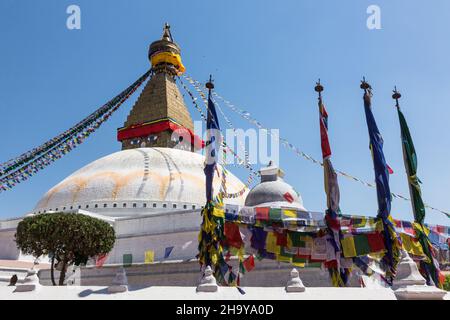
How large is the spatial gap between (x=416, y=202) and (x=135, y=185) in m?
24.2

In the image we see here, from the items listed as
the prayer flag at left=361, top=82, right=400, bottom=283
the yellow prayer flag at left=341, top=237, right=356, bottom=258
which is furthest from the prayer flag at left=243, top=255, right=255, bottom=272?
the prayer flag at left=361, top=82, right=400, bottom=283

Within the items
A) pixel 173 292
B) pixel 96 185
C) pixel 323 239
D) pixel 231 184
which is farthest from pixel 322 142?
pixel 96 185

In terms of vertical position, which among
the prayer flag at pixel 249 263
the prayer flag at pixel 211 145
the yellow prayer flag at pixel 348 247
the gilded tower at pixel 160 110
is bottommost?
the prayer flag at pixel 249 263

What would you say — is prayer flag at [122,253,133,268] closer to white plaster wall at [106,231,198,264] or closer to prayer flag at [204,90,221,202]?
white plaster wall at [106,231,198,264]

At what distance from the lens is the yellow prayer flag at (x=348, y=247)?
2039 cm

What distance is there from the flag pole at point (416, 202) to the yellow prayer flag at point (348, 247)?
12.3ft

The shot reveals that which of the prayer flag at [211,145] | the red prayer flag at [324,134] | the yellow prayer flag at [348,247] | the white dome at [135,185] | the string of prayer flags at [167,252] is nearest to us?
the yellow prayer flag at [348,247]

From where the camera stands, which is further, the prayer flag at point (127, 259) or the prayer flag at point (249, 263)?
the prayer flag at point (127, 259)

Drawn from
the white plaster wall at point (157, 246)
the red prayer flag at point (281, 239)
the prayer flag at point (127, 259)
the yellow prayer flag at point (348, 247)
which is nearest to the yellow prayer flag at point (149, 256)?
the white plaster wall at point (157, 246)

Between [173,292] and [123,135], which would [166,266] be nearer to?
[173,292]

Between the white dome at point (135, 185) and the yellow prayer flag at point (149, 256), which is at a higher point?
the white dome at point (135, 185)

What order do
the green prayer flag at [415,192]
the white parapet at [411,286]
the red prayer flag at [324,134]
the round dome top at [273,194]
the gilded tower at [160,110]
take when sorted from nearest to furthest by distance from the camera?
the white parapet at [411,286]
the green prayer flag at [415,192]
the red prayer flag at [324,134]
the round dome top at [273,194]
the gilded tower at [160,110]

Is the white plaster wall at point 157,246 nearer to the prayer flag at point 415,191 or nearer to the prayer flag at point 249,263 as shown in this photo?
the prayer flag at point 249,263

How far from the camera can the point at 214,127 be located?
22.4m
